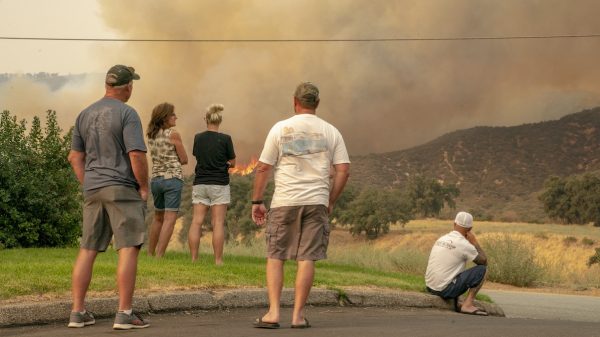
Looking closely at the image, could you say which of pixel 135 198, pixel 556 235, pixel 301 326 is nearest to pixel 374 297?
pixel 301 326

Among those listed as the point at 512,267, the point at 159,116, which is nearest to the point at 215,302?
the point at 159,116

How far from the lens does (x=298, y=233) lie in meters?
8.55

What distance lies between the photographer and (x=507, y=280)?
68.9 feet

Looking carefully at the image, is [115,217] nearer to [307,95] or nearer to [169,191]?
[307,95]

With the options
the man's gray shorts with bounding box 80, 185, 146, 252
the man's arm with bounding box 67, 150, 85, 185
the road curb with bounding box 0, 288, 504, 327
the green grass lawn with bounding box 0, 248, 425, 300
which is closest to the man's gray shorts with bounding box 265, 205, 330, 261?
the man's gray shorts with bounding box 80, 185, 146, 252

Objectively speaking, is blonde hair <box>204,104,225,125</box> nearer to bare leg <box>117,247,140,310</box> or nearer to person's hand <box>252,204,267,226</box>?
person's hand <box>252,204,267,226</box>

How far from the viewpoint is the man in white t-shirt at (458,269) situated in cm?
1220

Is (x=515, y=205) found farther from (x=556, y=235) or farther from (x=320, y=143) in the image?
(x=320, y=143)

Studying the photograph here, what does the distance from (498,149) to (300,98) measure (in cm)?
9175

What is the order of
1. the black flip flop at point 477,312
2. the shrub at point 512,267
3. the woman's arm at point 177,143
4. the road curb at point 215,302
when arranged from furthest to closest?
the shrub at point 512,267 < the woman's arm at point 177,143 < the black flip flop at point 477,312 < the road curb at point 215,302

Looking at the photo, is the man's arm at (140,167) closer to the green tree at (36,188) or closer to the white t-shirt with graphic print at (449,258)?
the white t-shirt with graphic print at (449,258)

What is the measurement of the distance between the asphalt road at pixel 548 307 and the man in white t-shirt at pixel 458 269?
1274mm

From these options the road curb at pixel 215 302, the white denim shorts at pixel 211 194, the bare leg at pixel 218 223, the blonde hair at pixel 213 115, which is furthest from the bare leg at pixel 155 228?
the road curb at pixel 215 302

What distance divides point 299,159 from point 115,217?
1551 millimetres
